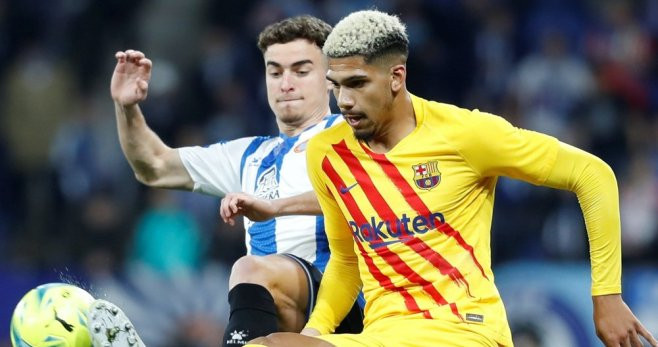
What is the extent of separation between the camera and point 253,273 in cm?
526

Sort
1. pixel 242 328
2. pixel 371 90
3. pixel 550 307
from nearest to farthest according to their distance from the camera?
1. pixel 371 90
2. pixel 242 328
3. pixel 550 307

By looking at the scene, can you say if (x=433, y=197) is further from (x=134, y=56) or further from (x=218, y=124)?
(x=218, y=124)

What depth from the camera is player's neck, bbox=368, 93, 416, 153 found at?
472 centimetres

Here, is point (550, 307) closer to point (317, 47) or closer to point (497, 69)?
point (497, 69)

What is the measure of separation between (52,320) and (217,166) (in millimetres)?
1464

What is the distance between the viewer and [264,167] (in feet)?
19.9

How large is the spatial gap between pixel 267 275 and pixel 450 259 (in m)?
1.00

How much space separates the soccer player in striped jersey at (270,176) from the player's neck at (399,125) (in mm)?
565

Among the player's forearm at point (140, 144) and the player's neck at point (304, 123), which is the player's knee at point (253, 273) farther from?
the player's forearm at point (140, 144)

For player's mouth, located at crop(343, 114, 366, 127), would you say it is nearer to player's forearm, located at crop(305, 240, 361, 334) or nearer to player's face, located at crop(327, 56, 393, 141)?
player's face, located at crop(327, 56, 393, 141)

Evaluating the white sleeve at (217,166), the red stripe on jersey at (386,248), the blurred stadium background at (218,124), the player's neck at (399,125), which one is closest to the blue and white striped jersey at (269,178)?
the white sleeve at (217,166)

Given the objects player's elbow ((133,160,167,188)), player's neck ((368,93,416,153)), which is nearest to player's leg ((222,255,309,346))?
player's neck ((368,93,416,153))

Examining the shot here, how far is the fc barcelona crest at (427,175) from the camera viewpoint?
4633 millimetres

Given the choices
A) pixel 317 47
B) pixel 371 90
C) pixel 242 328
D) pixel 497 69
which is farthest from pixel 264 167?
pixel 497 69
